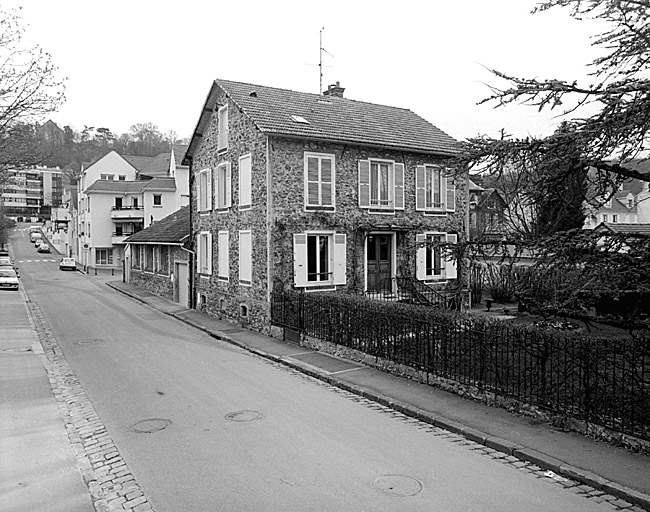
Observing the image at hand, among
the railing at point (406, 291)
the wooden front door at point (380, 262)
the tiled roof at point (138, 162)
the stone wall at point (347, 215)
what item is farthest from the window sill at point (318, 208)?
the tiled roof at point (138, 162)

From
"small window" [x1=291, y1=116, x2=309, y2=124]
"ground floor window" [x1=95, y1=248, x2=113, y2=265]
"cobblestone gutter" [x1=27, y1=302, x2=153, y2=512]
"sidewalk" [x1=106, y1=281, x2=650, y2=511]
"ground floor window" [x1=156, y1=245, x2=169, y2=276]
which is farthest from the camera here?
"ground floor window" [x1=95, y1=248, x2=113, y2=265]

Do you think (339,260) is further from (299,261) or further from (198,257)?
(198,257)

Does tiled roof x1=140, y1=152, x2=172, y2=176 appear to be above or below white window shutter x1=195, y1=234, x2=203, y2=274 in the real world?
above

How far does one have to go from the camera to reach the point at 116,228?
200 feet

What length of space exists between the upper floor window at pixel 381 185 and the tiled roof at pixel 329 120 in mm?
761

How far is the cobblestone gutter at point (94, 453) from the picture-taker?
23.1 ft

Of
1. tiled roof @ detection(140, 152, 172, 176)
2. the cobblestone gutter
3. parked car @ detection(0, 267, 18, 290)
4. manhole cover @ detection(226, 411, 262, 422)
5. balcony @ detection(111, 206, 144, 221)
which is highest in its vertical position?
tiled roof @ detection(140, 152, 172, 176)

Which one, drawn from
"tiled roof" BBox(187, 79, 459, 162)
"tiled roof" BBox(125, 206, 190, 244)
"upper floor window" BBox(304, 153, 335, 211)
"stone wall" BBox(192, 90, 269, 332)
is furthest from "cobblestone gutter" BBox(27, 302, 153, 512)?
"tiled roof" BBox(125, 206, 190, 244)

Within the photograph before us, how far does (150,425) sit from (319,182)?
41.9ft

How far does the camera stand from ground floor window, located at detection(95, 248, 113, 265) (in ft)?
201

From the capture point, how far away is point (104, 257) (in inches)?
2425

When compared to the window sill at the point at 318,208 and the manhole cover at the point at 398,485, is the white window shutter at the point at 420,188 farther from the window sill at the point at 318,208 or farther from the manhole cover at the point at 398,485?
the manhole cover at the point at 398,485

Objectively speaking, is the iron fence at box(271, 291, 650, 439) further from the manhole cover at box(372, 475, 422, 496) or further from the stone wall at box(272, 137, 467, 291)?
the stone wall at box(272, 137, 467, 291)

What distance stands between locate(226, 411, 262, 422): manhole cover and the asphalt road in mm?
34
